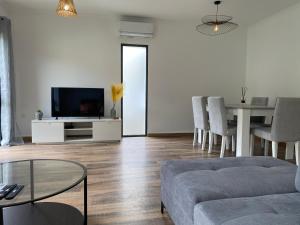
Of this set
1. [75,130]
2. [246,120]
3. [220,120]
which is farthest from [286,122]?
[75,130]

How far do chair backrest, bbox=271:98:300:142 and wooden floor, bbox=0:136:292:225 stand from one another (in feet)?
3.16

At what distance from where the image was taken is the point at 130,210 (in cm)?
207

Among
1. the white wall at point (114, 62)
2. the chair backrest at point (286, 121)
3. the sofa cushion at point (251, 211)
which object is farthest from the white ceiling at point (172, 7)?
the sofa cushion at point (251, 211)

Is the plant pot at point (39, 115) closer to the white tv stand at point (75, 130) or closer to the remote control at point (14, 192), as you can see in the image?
the white tv stand at point (75, 130)

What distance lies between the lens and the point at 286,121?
314 centimetres

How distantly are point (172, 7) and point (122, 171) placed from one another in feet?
11.0

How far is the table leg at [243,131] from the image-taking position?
136 inches

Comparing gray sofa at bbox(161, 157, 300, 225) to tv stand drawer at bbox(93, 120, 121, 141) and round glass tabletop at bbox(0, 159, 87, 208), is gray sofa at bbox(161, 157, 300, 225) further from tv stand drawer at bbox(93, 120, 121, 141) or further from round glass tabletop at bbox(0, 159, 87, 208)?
tv stand drawer at bbox(93, 120, 121, 141)

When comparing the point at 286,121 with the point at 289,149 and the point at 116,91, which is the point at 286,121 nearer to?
the point at 289,149

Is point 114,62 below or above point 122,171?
above

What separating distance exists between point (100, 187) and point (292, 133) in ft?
8.43

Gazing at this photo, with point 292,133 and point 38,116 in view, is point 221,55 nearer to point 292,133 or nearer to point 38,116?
point 292,133

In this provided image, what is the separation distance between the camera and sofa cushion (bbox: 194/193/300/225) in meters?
1.04

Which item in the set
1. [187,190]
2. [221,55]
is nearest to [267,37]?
[221,55]
